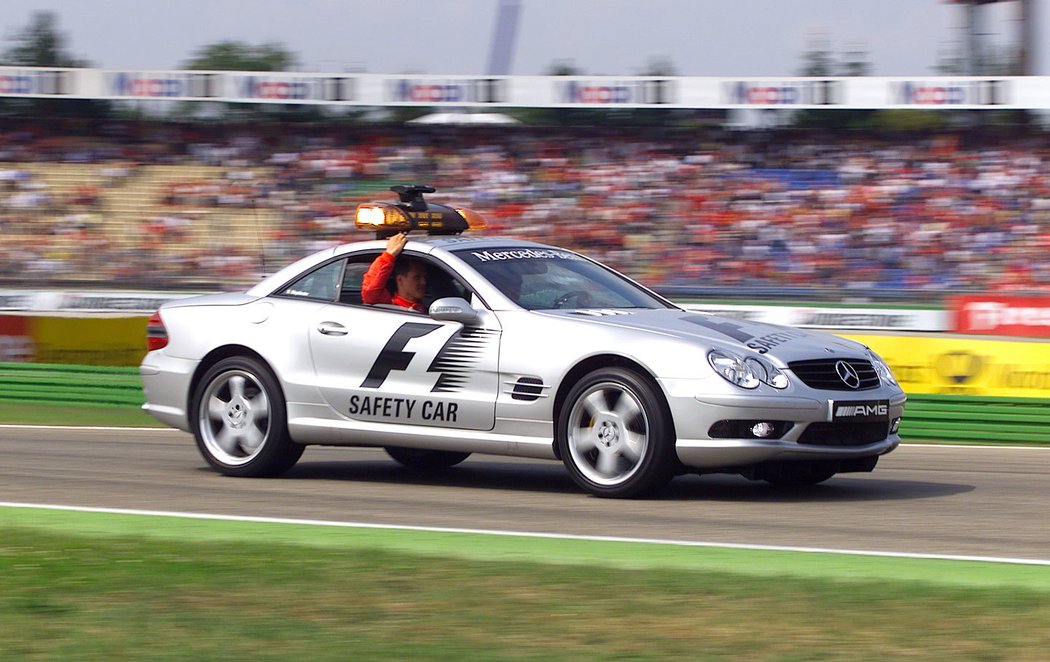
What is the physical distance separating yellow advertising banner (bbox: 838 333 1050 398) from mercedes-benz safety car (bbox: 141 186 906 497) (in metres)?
6.81

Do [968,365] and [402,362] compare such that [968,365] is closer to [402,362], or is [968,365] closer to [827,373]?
[827,373]

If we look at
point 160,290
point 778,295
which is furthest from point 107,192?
point 778,295

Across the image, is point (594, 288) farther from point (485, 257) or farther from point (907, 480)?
point (907, 480)

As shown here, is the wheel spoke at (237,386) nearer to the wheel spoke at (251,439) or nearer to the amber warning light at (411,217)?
the wheel spoke at (251,439)

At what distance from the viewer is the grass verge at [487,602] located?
4133mm

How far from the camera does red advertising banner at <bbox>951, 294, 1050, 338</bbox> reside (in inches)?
899

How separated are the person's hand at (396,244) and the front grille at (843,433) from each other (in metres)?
2.65

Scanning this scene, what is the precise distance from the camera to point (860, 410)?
25.2 ft

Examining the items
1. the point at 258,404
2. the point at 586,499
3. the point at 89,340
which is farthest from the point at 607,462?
the point at 89,340

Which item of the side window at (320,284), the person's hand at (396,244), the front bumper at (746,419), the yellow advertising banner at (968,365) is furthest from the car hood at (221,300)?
the yellow advertising banner at (968,365)

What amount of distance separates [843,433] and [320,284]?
325cm

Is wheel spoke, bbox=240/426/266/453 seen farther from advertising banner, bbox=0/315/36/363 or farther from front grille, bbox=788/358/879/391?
advertising banner, bbox=0/315/36/363

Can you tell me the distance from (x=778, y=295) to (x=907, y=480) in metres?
16.2

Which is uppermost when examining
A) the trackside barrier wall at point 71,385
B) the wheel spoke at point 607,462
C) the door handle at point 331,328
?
the door handle at point 331,328
